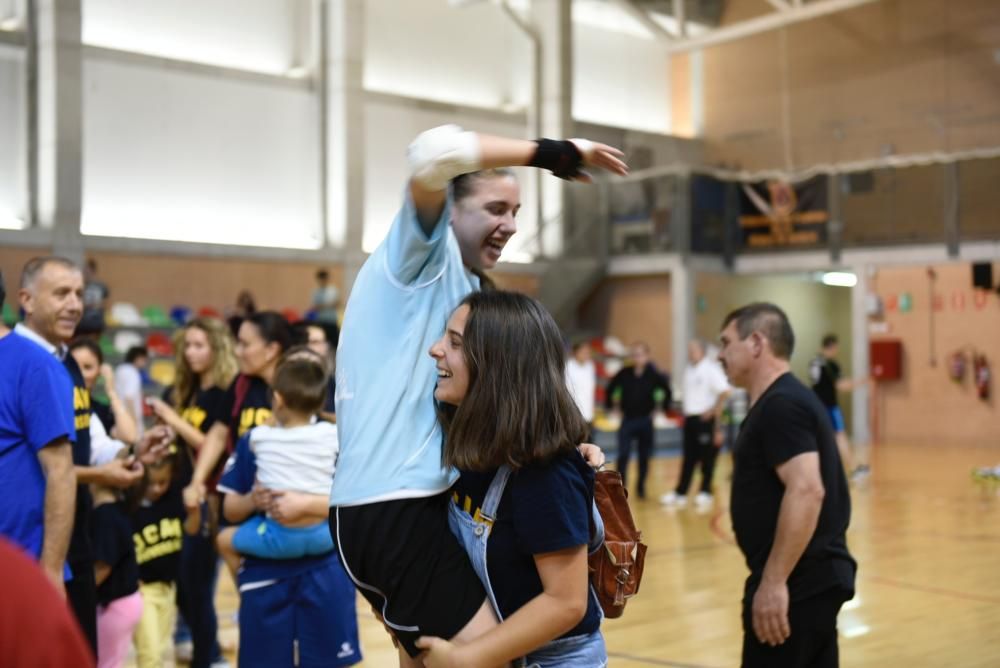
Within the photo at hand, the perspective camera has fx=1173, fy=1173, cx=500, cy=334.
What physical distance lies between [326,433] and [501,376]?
212cm

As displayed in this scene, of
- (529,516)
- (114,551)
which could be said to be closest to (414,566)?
(529,516)

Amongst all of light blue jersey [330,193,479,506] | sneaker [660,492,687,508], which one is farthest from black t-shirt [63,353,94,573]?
sneaker [660,492,687,508]

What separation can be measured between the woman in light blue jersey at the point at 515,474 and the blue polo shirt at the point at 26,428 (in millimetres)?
1602

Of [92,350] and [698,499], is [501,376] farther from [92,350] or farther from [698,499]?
[698,499]

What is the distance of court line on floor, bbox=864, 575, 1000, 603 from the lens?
296 inches

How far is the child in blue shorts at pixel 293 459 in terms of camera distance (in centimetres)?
396

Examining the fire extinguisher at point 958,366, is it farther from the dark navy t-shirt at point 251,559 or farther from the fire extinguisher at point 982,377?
the dark navy t-shirt at point 251,559

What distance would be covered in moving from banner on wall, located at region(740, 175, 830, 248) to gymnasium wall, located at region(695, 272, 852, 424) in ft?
3.46

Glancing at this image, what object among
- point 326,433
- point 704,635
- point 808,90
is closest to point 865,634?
point 704,635

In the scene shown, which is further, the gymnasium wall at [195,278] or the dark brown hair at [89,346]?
the gymnasium wall at [195,278]

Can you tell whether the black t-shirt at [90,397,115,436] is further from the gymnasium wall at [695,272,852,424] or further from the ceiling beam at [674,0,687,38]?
the ceiling beam at [674,0,687,38]

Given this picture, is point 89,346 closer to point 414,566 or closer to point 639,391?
point 414,566

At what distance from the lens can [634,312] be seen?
2256 centimetres

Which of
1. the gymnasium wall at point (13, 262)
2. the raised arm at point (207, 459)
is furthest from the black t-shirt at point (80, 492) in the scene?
the gymnasium wall at point (13, 262)
